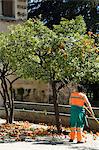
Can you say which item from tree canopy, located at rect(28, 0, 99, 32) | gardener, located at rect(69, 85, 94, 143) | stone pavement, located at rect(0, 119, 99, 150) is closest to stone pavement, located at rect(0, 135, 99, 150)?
stone pavement, located at rect(0, 119, 99, 150)

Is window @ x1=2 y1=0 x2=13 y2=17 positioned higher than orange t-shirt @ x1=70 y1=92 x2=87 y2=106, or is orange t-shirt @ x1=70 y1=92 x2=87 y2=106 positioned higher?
window @ x1=2 y1=0 x2=13 y2=17

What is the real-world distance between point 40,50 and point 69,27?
1.16 meters

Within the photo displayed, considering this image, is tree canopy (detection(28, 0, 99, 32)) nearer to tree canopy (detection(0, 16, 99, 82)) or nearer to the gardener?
tree canopy (detection(0, 16, 99, 82))

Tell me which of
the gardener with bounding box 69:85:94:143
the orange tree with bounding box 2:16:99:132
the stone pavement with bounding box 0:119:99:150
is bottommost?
the stone pavement with bounding box 0:119:99:150

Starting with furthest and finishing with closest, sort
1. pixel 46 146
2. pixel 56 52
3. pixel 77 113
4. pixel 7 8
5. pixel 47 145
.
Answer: pixel 7 8
pixel 56 52
pixel 77 113
pixel 47 145
pixel 46 146

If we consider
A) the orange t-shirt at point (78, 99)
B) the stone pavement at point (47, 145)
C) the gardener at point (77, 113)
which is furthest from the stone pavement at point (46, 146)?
the orange t-shirt at point (78, 99)

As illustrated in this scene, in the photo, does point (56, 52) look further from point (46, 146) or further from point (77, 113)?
point (46, 146)

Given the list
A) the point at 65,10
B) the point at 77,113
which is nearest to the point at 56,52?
the point at 77,113

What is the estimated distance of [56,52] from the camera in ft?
42.7

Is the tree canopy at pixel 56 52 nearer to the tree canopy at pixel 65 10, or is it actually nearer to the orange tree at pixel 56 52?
the orange tree at pixel 56 52

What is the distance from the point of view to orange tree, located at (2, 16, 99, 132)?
1294cm

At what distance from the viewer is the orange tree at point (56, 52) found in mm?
12938

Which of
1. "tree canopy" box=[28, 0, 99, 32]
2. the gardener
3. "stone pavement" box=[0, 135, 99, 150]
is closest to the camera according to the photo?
"stone pavement" box=[0, 135, 99, 150]

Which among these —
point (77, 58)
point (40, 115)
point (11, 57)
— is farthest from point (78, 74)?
point (40, 115)
